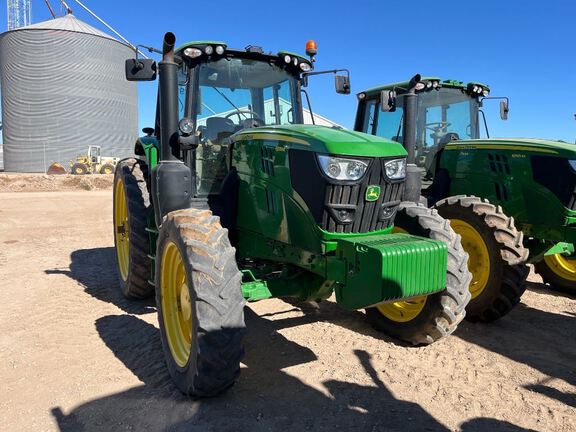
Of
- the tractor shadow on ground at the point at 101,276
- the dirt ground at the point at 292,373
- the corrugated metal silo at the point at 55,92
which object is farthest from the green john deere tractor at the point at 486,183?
the corrugated metal silo at the point at 55,92

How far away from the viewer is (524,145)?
5430mm

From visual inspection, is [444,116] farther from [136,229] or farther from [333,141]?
[136,229]

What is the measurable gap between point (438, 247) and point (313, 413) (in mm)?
1322

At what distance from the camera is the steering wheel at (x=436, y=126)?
6.60 metres

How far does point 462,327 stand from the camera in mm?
4789

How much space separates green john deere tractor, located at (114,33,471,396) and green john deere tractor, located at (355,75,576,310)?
→ 1.10 m

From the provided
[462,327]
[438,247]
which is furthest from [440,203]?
[438,247]

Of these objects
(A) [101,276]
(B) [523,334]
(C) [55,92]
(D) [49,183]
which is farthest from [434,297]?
(C) [55,92]

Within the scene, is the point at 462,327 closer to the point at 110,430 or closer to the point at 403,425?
the point at 403,425

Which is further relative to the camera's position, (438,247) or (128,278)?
(128,278)

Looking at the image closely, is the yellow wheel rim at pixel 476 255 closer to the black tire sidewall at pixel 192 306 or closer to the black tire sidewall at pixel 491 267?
the black tire sidewall at pixel 491 267

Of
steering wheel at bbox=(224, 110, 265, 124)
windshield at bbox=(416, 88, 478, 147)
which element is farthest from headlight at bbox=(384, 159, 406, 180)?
windshield at bbox=(416, 88, 478, 147)

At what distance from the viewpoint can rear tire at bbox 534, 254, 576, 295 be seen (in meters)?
6.09

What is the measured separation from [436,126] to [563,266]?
95.2 inches
